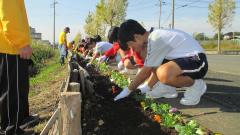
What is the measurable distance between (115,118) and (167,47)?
115 cm

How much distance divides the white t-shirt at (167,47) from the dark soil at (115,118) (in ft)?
2.33

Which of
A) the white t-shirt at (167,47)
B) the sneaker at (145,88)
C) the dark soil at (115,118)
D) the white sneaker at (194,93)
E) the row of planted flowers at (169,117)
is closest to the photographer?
the row of planted flowers at (169,117)

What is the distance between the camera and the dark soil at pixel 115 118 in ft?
14.8

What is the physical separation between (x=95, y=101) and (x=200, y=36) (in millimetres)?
87323

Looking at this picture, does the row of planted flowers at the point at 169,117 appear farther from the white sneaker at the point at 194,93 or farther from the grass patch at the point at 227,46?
the grass patch at the point at 227,46

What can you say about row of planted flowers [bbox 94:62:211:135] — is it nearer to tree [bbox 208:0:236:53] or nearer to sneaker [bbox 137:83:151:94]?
sneaker [bbox 137:83:151:94]

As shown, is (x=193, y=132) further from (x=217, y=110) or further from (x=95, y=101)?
(x=95, y=101)

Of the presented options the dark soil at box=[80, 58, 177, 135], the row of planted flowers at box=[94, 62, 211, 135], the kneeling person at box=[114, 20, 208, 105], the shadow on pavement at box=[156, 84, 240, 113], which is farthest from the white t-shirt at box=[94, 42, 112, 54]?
the kneeling person at box=[114, 20, 208, 105]

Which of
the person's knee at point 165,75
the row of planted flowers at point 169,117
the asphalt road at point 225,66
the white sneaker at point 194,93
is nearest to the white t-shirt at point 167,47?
the person's knee at point 165,75

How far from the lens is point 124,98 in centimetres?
624

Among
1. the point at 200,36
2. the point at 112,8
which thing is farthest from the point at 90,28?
the point at 200,36

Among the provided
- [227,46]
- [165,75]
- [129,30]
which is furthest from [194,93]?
[227,46]

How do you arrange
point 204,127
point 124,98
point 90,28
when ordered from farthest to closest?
point 90,28, point 124,98, point 204,127

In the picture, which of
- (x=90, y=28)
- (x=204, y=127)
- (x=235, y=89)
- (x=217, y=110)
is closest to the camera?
(x=204, y=127)
